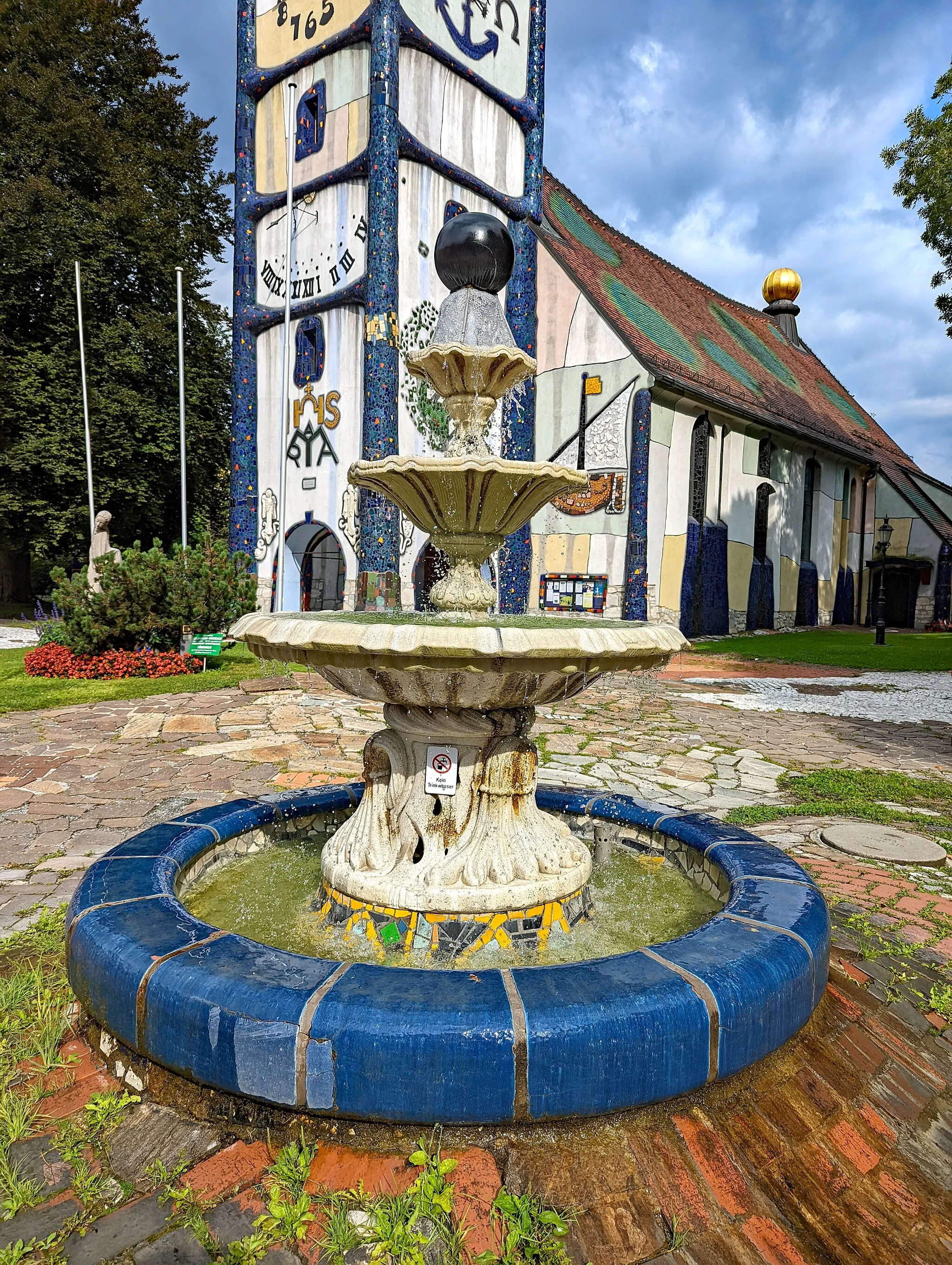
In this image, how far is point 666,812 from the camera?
3619 millimetres

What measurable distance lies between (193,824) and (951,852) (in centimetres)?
444

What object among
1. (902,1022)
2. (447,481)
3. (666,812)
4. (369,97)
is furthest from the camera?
(369,97)

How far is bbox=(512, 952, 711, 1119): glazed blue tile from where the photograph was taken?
1727 mm

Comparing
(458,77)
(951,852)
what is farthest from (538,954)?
(458,77)

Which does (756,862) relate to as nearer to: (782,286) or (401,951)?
(401,951)

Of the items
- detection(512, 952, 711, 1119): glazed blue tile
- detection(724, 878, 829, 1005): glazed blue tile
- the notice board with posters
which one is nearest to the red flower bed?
the notice board with posters

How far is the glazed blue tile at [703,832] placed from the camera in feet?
10.6

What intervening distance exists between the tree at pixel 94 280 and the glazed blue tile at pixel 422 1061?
20926 millimetres

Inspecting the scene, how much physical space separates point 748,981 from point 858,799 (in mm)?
4275

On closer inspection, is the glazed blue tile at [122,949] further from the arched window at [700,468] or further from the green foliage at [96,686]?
the arched window at [700,468]

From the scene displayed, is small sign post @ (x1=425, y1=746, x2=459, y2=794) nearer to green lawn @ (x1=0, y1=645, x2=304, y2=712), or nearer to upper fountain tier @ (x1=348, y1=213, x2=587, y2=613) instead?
upper fountain tier @ (x1=348, y1=213, x2=587, y2=613)

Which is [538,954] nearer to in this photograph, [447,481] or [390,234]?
[447,481]

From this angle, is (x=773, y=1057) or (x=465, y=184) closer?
(x=773, y=1057)

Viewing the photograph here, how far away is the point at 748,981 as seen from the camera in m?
1.97
